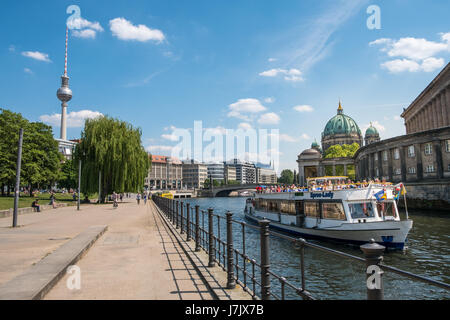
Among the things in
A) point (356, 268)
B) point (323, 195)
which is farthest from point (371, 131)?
point (356, 268)

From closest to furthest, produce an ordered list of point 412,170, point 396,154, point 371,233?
point 371,233, point 412,170, point 396,154

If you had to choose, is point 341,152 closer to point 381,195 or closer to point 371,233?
point 381,195

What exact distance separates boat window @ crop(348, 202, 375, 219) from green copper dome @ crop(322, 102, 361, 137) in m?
164

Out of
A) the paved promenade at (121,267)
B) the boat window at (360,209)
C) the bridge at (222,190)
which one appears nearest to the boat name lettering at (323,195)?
the boat window at (360,209)

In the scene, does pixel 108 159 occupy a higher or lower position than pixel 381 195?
higher

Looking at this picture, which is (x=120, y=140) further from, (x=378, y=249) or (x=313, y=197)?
(x=378, y=249)

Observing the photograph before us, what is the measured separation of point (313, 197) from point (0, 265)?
18.0 metres

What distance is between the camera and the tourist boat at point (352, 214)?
18062 mm

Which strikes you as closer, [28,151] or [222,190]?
[28,151]

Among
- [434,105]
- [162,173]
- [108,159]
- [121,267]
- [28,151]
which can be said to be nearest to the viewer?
[121,267]

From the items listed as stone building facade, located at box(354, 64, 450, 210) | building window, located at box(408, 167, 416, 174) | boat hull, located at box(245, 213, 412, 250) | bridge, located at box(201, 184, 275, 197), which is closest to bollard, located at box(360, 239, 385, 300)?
boat hull, located at box(245, 213, 412, 250)

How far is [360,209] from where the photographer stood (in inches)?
776

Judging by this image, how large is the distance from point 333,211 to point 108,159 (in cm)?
3282
